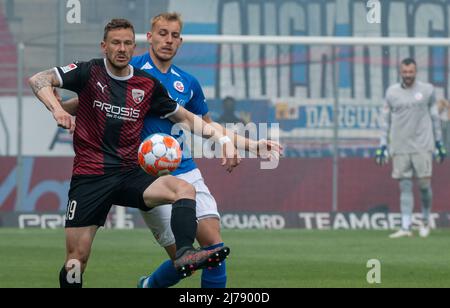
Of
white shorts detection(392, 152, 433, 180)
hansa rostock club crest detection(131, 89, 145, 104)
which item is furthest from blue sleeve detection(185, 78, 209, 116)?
white shorts detection(392, 152, 433, 180)

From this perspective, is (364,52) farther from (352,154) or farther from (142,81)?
(142,81)

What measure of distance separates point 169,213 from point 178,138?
615mm

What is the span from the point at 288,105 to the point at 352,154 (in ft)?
4.40

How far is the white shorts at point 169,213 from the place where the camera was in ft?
30.9

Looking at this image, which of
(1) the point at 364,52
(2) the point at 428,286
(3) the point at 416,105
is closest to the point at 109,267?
(2) the point at 428,286

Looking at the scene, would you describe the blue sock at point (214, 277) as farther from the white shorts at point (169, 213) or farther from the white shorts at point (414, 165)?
the white shorts at point (414, 165)

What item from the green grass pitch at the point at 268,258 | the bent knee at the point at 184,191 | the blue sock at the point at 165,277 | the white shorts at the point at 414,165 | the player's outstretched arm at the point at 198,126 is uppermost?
the player's outstretched arm at the point at 198,126

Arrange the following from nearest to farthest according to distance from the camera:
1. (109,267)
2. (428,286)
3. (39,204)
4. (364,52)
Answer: (428,286)
(109,267)
(39,204)
(364,52)

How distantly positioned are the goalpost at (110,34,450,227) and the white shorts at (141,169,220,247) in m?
9.87

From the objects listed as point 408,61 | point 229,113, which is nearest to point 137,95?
point 408,61

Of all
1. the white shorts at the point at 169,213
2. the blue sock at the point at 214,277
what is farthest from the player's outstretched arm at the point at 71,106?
the blue sock at the point at 214,277

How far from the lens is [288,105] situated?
20281 mm

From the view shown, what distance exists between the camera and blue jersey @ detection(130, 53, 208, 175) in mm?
→ 9492

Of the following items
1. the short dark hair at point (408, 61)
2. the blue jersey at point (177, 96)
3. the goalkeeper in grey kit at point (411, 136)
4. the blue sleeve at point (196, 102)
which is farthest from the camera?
the goalkeeper in grey kit at point (411, 136)
